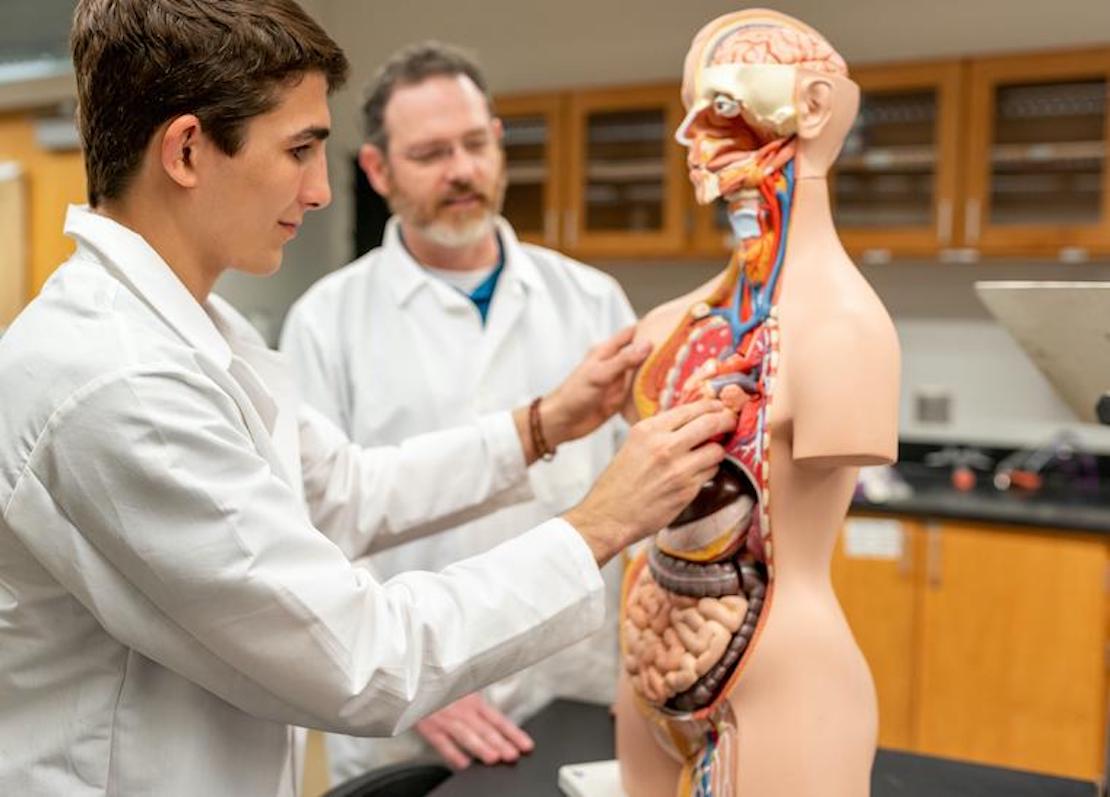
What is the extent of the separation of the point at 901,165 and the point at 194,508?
3.04 meters

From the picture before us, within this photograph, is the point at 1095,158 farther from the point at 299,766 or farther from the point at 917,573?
the point at 299,766

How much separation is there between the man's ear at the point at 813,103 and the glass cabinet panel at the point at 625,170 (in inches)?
103

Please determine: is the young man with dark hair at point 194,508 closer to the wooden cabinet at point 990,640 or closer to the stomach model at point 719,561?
the stomach model at point 719,561

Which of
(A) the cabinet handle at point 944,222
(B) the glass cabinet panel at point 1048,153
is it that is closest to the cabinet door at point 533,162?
(A) the cabinet handle at point 944,222

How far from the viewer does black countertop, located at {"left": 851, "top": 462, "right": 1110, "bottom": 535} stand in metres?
2.92

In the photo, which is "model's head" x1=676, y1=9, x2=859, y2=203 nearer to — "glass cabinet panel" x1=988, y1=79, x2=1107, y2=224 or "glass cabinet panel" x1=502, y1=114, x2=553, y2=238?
"glass cabinet panel" x1=988, y1=79, x2=1107, y2=224

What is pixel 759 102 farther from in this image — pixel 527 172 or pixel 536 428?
pixel 527 172

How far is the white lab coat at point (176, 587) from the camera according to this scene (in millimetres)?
969

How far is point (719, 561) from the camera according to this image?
1269 millimetres

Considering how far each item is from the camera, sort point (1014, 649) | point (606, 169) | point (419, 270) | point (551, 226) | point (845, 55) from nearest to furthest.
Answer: point (419, 270) → point (1014, 649) → point (845, 55) → point (606, 169) → point (551, 226)

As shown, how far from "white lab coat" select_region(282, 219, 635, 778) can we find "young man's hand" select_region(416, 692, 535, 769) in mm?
242

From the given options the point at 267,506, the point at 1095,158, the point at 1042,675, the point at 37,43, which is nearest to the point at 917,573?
the point at 1042,675

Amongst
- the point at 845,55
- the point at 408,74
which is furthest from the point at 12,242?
the point at 845,55

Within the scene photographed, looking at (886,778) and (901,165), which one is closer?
(886,778)
